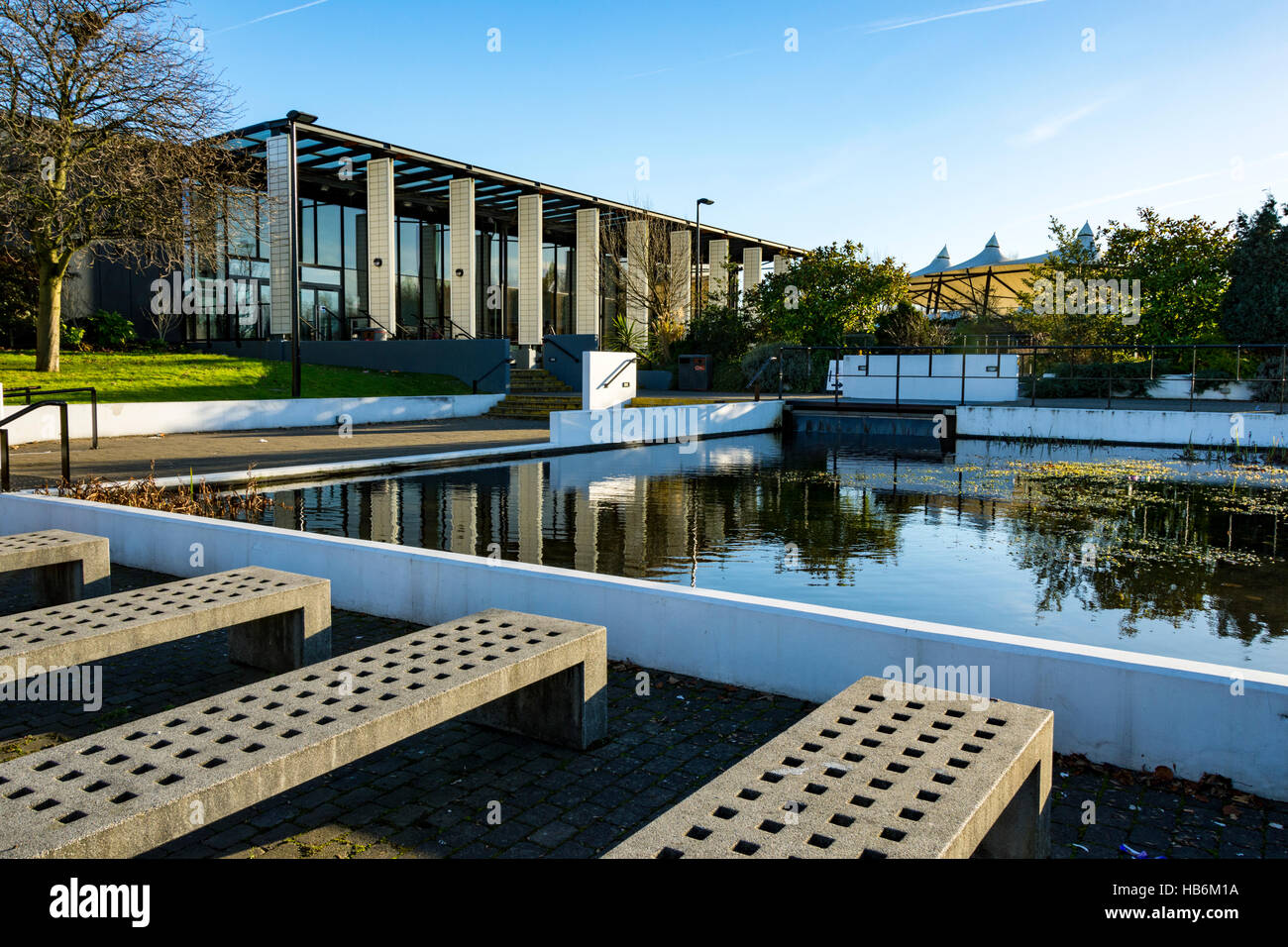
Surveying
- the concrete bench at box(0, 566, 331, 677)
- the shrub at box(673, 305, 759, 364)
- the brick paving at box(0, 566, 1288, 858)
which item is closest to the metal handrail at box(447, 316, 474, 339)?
the shrub at box(673, 305, 759, 364)

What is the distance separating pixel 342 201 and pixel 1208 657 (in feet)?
112

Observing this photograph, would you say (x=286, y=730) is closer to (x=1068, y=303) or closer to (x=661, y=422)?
(x=661, y=422)

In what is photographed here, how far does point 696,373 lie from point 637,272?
917 cm

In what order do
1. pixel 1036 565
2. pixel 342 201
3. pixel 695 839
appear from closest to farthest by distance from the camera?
pixel 695 839 < pixel 1036 565 < pixel 342 201

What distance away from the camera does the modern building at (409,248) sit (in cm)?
2855

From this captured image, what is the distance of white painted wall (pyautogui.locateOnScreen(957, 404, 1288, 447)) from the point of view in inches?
754

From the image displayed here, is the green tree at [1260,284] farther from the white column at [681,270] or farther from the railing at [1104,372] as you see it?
the white column at [681,270]

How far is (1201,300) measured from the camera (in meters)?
28.5

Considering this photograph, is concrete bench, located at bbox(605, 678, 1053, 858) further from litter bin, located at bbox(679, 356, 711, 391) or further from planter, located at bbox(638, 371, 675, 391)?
planter, located at bbox(638, 371, 675, 391)

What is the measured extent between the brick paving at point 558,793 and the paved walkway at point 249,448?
808cm

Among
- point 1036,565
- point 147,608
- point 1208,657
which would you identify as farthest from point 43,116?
point 1208,657

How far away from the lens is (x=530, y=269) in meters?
34.3

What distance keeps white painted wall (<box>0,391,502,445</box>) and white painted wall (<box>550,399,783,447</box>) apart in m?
5.62
